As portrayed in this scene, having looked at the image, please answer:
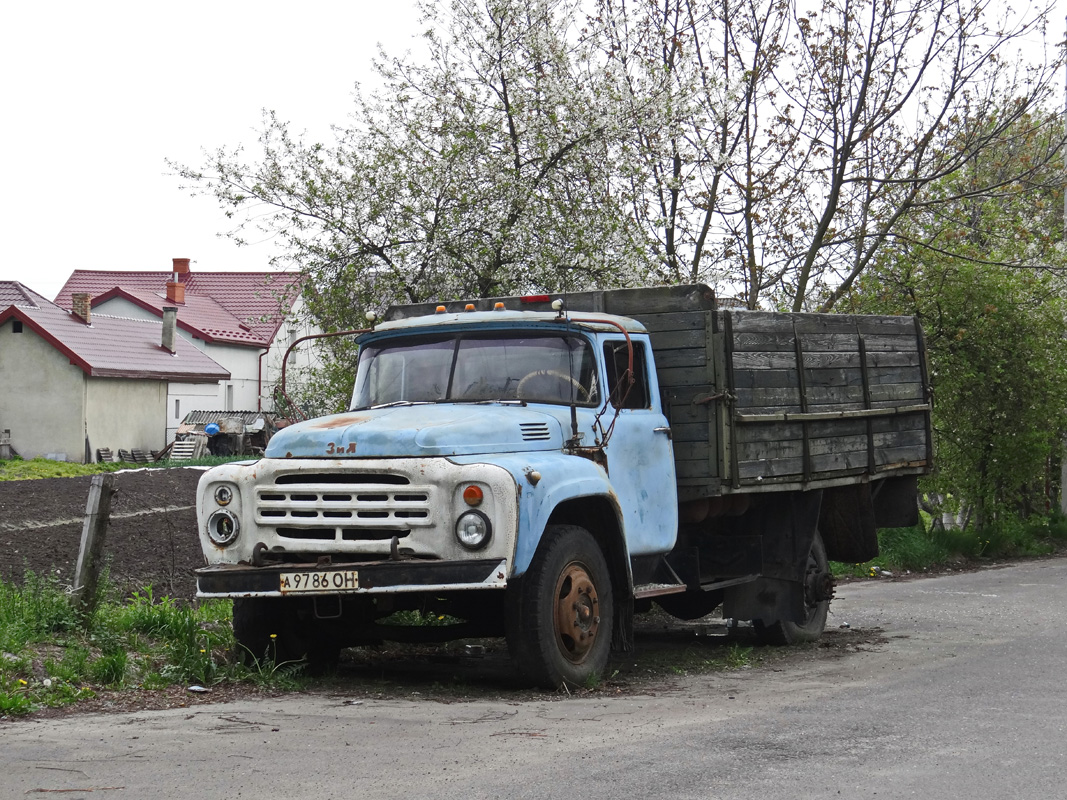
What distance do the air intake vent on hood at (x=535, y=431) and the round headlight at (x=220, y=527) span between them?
178 centimetres

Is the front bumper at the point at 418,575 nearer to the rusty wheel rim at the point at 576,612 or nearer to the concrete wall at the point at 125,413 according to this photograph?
the rusty wheel rim at the point at 576,612

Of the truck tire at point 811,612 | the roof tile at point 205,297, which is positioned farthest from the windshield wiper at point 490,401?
the roof tile at point 205,297

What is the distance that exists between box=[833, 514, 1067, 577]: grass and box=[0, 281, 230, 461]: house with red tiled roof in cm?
2899

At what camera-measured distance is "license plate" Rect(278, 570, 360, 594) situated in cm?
757

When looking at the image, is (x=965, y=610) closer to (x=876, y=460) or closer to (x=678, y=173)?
(x=876, y=460)

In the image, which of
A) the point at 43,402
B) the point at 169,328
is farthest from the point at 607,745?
the point at 169,328

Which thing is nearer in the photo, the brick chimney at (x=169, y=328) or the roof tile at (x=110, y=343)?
the roof tile at (x=110, y=343)

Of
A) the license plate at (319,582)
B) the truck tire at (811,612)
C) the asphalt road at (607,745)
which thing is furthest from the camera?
the truck tire at (811,612)

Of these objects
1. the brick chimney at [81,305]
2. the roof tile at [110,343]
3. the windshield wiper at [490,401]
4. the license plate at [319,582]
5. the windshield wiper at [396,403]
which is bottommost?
the license plate at [319,582]

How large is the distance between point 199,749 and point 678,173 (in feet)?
43.7

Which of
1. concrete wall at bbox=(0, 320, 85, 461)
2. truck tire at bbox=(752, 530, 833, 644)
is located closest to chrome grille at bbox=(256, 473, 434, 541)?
truck tire at bbox=(752, 530, 833, 644)

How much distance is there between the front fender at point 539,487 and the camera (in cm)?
763

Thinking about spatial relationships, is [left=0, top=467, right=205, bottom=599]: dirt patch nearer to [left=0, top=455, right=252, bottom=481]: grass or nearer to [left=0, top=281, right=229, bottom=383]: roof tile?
[left=0, top=455, right=252, bottom=481]: grass

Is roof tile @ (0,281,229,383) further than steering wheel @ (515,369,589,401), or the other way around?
roof tile @ (0,281,229,383)
